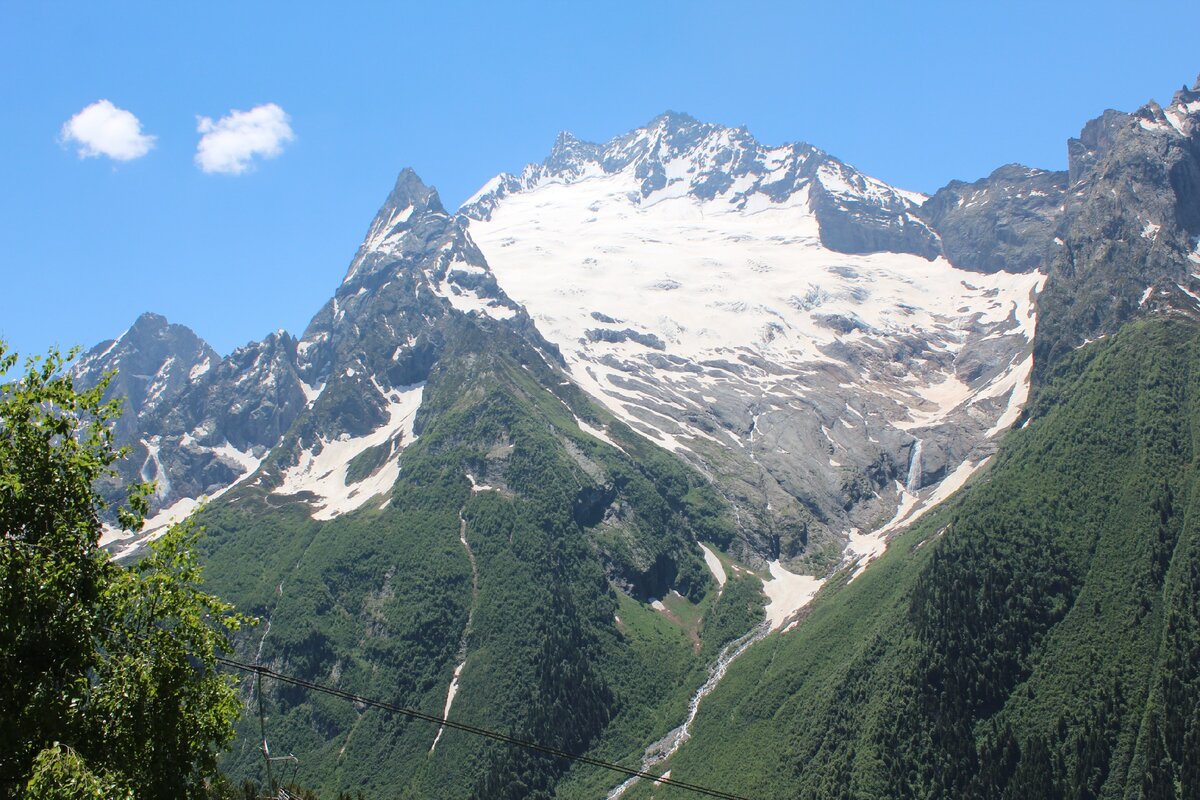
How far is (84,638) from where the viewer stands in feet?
72.4

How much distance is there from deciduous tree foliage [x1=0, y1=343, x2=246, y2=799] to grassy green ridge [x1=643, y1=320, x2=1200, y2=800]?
163 m

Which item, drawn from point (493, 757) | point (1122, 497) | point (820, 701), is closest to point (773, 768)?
point (820, 701)

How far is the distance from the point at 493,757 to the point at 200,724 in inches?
6826

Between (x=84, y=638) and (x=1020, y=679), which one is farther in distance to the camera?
(x=1020, y=679)

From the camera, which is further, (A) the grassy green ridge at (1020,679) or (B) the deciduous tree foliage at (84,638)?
(A) the grassy green ridge at (1020,679)

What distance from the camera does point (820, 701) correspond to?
185250 mm

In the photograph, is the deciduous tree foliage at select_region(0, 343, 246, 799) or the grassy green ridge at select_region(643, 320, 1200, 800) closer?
the deciduous tree foliage at select_region(0, 343, 246, 799)

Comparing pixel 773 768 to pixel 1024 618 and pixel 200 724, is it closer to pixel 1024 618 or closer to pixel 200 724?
pixel 1024 618

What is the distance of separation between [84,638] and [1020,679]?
598 feet

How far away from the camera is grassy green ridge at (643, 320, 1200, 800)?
512 ft

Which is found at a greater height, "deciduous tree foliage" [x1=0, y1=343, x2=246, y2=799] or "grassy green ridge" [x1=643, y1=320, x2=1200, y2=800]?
"deciduous tree foliage" [x1=0, y1=343, x2=246, y2=799]

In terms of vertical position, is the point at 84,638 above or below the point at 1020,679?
above

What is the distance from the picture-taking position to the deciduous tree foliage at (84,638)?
66.1ft

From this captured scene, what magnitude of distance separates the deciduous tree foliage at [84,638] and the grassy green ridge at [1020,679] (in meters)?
163
